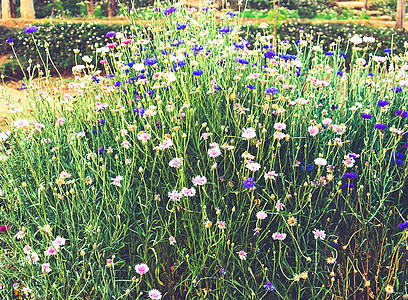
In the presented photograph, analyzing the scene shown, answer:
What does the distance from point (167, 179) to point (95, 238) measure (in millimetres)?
489

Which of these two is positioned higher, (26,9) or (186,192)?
(26,9)

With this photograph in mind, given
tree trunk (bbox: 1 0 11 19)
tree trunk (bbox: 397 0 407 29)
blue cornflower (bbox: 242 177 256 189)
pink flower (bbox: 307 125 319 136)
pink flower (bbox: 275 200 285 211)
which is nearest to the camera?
blue cornflower (bbox: 242 177 256 189)

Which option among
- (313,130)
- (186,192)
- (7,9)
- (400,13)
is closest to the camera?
(186,192)

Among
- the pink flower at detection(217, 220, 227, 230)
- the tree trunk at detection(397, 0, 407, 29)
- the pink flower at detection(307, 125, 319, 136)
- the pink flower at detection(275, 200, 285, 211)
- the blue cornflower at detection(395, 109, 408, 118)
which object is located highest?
the tree trunk at detection(397, 0, 407, 29)

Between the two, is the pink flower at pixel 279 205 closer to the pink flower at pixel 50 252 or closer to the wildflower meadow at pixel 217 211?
the wildflower meadow at pixel 217 211

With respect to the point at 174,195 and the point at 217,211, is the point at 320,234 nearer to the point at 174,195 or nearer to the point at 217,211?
the point at 217,211

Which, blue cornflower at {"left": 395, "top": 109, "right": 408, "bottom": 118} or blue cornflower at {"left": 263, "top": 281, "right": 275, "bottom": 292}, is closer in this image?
blue cornflower at {"left": 263, "top": 281, "right": 275, "bottom": 292}

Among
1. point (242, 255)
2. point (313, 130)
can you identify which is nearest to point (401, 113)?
point (313, 130)

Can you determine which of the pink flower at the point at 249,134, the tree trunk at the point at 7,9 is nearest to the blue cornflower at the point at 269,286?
the pink flower at the point at 249,134

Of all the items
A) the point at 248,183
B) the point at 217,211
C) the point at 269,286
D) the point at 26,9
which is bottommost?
the point at 269,286

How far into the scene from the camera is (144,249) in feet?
6.50

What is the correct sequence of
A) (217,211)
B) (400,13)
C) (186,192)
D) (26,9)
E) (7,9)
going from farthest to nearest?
(26,9)
(7,9)
(400,13)
(186,192)
(217,211)

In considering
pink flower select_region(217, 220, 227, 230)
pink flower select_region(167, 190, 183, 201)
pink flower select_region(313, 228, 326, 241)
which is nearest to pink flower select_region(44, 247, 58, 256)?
pink flower select_region(167, 190, 183, 201)

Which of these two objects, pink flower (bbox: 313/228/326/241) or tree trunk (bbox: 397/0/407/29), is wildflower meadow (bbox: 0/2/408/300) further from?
tree trunk (bbox: 397/0/407/29)
